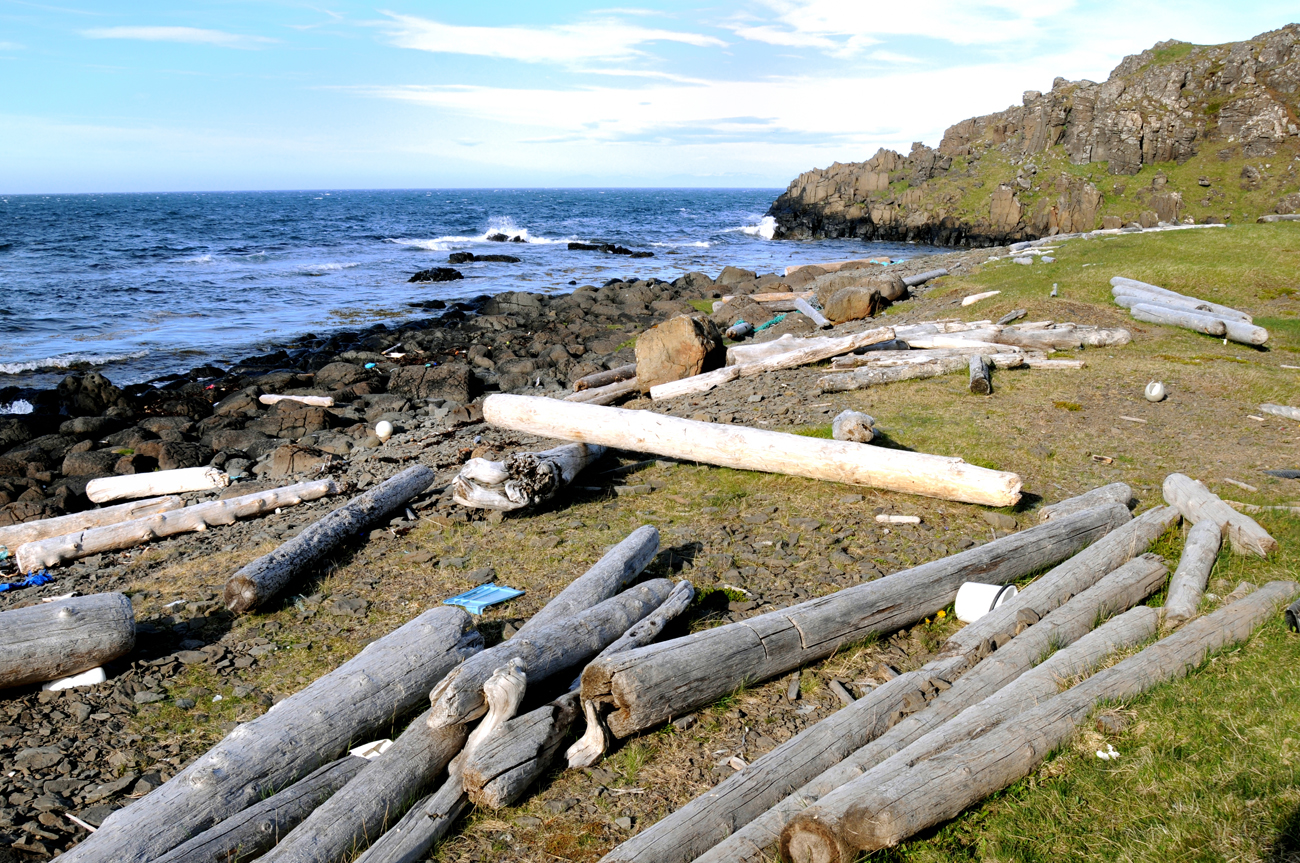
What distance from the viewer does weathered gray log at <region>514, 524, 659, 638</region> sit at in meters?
5.64

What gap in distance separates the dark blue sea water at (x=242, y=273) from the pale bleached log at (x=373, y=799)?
18439 millimetres

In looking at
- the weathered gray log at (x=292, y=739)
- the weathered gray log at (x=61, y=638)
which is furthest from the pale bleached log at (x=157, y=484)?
the weathered gray log at (x=292, y=739)

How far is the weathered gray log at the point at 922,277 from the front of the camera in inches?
938

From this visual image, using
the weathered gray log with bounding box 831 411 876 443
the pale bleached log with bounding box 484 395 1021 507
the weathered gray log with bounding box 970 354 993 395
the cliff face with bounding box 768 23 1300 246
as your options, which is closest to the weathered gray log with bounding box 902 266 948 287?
the weathered gray log with bounding box 970 354 993 395

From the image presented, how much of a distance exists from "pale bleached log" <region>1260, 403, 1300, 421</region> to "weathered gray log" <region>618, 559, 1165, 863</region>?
275 inches

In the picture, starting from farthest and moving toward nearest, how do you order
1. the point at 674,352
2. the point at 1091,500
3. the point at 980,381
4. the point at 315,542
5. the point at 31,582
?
the point at 674,352 → the point at 980,381 → the point at 31,582 → the point at 1091,500 → the point at 315,542

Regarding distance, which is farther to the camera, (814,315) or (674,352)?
(814,315)

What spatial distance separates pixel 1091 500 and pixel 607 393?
25.6 feet

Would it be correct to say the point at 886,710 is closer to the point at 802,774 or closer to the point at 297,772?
the point at 802,774

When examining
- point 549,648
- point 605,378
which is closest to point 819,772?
point 549,648

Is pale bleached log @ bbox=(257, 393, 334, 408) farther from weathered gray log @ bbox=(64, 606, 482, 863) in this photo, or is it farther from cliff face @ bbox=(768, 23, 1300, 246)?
cliff face @ bbox=(768, 23, 1300, 246)

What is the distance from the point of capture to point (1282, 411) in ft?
33.1

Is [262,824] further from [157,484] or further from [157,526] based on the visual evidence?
[157,484]

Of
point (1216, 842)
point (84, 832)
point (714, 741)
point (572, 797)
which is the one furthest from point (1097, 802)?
point (84, 832)
